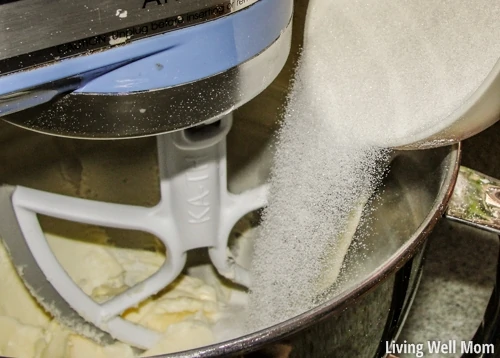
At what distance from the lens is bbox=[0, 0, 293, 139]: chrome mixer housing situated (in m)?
0.32

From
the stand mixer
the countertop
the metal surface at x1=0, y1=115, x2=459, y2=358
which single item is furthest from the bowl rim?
the countertop

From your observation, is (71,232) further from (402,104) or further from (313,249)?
(402,104)

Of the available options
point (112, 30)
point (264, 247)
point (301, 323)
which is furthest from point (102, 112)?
point (264, 247)

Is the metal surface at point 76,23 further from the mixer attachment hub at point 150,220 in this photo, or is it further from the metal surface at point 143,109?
the mixer attachment hub at point 150,220

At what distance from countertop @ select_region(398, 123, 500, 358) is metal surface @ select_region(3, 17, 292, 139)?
0.38 meters

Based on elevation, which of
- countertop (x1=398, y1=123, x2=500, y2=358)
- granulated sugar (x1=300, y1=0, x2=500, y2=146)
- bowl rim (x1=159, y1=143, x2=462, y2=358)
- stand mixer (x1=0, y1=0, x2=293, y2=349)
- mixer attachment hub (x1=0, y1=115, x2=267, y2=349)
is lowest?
countertop (x1=398, y1=123, x2=500, y2=358)

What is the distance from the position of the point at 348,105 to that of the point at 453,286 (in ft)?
1.04

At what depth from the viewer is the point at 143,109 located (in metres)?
0.37

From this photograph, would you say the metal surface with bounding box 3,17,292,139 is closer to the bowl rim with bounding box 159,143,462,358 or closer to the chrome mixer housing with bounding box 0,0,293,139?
the chrome mixer housing with bounding box 0,0,293,139

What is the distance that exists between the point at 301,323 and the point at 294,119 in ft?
0.75

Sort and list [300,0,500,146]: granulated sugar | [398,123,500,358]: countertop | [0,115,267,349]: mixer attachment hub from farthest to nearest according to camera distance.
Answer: [398,123,500,358]: countertop < [0,115,267,349]: mixer attachment hub < [300,0,500,146]: granulated sugar

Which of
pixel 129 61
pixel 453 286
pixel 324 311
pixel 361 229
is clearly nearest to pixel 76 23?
pixel 129 61

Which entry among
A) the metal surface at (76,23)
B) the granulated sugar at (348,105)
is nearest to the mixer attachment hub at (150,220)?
the granulated sugar at (348,105)

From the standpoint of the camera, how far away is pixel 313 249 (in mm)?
543
